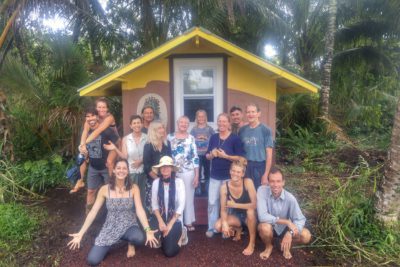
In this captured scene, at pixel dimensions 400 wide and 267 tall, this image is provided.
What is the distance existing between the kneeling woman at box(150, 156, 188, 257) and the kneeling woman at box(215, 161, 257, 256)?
0.57 meters

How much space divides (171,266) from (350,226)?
2556 mm

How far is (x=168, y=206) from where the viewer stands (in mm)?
4148

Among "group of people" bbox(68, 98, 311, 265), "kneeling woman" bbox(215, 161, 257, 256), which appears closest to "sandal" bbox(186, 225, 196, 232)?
"group of people" bbox(68, 98, 311, 265)

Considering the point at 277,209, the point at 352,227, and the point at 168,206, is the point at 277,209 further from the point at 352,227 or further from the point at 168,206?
the point at 168,206

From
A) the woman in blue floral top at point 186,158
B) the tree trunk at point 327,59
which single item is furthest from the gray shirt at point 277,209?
the tree trunk at point 327,59

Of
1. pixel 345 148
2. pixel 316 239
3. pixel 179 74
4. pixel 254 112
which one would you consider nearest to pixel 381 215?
pixel 316 239

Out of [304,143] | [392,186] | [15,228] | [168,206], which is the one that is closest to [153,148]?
[168,206]

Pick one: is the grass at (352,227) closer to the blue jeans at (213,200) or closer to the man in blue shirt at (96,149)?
the blue jeans at (213,200)

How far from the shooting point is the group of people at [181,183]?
402 cm

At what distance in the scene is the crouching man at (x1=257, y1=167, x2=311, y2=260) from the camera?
3.91 metres

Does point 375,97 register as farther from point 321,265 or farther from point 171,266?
point 171,266

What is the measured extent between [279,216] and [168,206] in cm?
146

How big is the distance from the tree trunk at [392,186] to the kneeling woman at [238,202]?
174 centimetres

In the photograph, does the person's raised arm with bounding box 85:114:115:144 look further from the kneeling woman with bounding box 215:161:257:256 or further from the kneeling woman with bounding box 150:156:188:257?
the kneeling woman with bounding box 215:161:257:256
